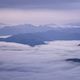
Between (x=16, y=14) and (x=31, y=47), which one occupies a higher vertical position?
(x=16, y=14)

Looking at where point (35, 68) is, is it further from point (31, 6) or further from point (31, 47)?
point (31, 6)

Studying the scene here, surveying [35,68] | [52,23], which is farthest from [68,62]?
[52,23]

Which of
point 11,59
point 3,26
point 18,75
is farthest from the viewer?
point 3,26

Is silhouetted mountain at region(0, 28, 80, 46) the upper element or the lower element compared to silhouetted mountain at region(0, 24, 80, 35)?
lower

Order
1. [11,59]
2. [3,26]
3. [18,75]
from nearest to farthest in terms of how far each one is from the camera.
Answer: [18,75]
[11,59]
[3,26]

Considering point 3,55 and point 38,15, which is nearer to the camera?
point 3,55

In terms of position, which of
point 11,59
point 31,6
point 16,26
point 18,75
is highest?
point 31,6

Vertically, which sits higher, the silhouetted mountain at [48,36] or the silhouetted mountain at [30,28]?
the silhouetted mountain at [30,28]
